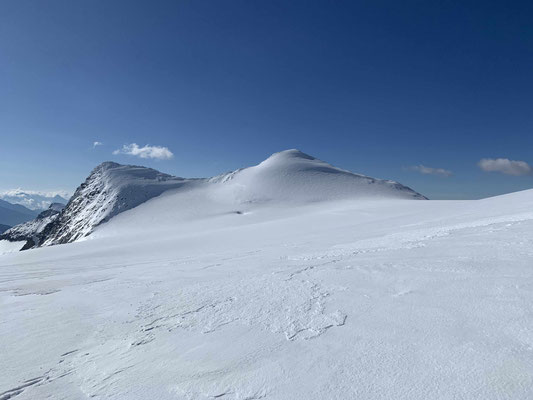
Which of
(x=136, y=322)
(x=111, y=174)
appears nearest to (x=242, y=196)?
(x=111, y=174)

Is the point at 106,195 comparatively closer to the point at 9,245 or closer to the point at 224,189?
the point at 224,189

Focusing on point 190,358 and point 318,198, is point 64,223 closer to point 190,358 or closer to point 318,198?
point 318,198

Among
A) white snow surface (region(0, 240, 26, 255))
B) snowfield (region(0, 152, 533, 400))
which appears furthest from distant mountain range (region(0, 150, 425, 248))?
snowfield (region(0, 152, 533, 400))

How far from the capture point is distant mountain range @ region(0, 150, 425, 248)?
5572 centimetres

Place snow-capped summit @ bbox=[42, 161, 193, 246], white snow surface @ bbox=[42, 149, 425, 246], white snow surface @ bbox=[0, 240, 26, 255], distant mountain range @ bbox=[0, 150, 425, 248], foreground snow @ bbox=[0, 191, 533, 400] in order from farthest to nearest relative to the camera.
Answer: white snow surface @ bbox=[0, 240, 26, 255], snow-capped summit @ bbox=[42, 161, 193, 246], white snow surface @ bbox=[42, 149, 425, 246], distant mountain range @ bbox=[0, 150, 425, 248], foreground snow @ bbox=[0, 191, 533, 400]

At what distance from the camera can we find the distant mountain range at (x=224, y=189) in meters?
55.7

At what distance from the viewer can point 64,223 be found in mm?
79812

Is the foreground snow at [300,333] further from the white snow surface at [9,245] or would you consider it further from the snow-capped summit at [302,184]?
the white snow surface at [9,245]

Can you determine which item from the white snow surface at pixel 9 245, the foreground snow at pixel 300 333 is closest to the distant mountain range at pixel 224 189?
the white snow surface at pixel 9 245

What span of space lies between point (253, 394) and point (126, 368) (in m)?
1.83

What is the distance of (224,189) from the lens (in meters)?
65.8

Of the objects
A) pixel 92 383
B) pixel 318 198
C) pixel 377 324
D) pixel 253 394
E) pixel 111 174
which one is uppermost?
pixel 111 174

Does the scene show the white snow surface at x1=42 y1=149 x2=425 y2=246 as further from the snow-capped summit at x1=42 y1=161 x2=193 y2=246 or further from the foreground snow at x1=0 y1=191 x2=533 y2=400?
the foreground snow at x1=0 y1=191 x2=533 y2=400

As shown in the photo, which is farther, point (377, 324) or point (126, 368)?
point (377, 324)
